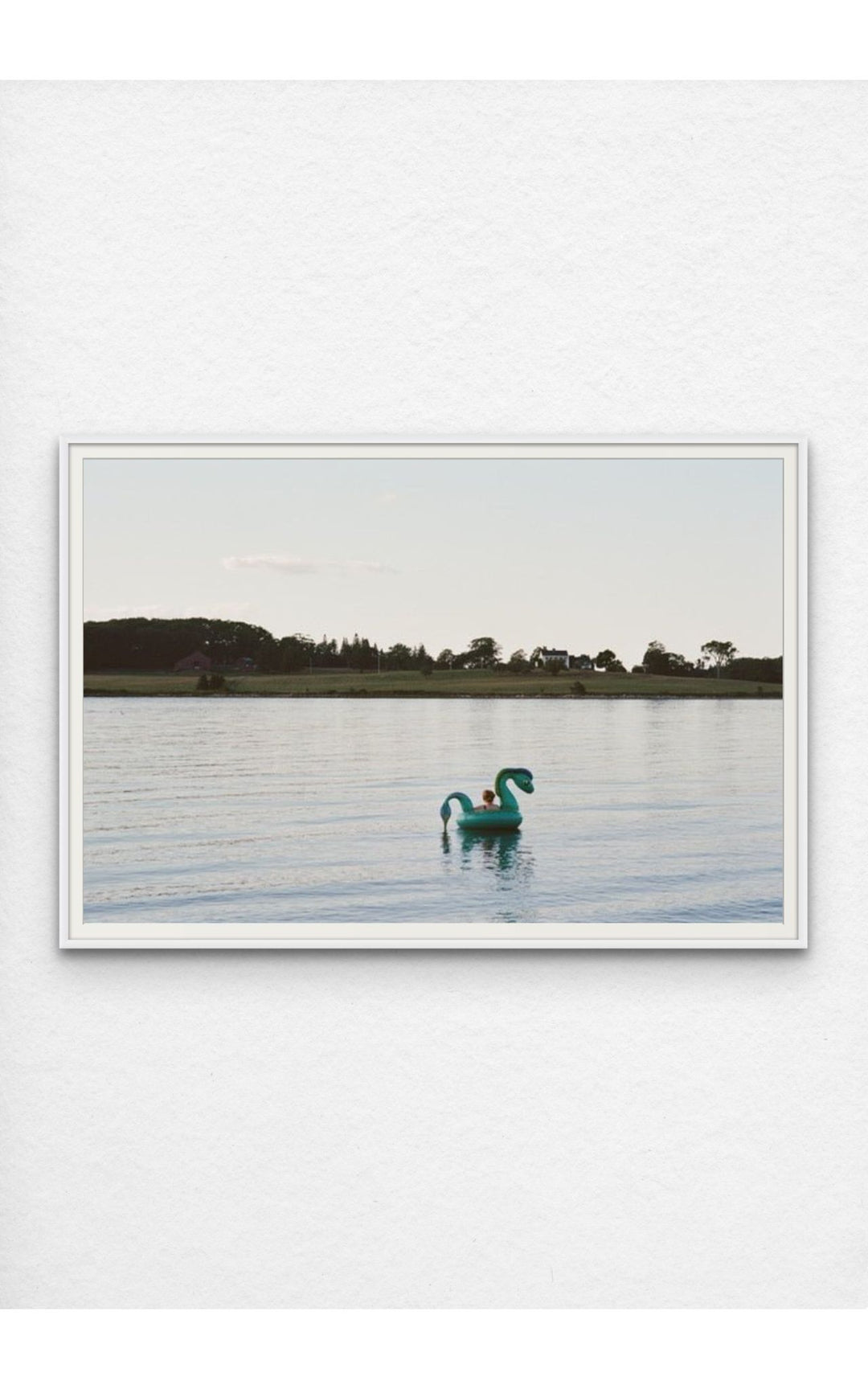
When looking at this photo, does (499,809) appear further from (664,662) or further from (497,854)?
(664,662)

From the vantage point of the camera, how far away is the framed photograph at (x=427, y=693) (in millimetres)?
3674

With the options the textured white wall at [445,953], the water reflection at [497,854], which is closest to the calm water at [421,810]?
the water reflection at [497,854]

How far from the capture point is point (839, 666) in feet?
12.2

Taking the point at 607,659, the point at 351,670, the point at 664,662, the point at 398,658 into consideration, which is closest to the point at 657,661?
the point at 664,662

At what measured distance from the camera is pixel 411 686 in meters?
3.71

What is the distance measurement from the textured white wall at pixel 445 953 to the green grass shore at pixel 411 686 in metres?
0.19

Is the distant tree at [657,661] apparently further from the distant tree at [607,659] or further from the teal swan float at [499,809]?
the teal swan float at [499,809]

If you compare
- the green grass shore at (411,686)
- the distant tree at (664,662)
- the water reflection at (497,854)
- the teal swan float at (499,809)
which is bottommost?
the water reflection at (497,854)

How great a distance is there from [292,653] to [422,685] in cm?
33

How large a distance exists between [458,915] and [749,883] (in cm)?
72

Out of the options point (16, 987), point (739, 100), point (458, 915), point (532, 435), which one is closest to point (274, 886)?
point (458, 915)

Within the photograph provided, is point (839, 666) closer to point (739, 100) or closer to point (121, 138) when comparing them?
point (739, 100)

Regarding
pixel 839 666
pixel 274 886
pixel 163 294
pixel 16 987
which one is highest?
pixel 163 294

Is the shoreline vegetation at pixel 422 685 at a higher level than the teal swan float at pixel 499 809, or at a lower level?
higher
